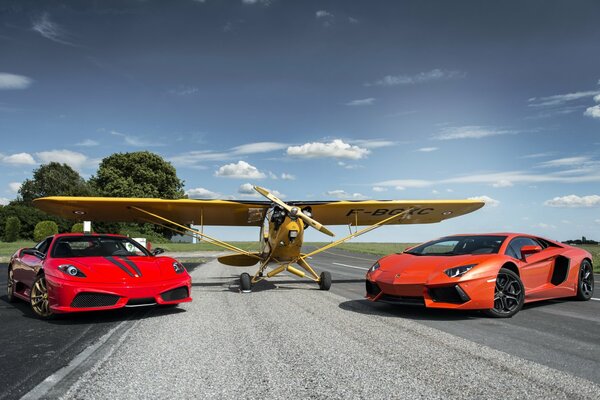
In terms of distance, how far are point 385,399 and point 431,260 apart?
4035 mm

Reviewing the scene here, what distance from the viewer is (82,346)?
4812 millimetres

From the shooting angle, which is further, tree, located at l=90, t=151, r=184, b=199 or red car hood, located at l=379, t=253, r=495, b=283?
tree, located at l=90, t=151, r=184, b=199

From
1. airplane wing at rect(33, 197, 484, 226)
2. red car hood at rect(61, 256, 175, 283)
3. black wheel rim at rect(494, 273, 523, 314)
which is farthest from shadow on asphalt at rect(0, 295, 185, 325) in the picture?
black wheel rim at rect(494, 273, 523, 314)

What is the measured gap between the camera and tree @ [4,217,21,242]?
46.8 metres

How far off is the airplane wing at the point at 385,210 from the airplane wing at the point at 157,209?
70.3 inches

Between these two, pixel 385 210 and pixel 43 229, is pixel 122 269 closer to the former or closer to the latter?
pixel 385 210

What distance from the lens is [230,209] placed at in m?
12.6

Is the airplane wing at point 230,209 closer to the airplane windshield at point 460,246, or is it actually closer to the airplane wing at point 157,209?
the airplane wing at point 157,209

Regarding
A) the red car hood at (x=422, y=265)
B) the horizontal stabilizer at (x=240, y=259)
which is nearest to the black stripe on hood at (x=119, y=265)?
the red car hood at (x=422, y=265)

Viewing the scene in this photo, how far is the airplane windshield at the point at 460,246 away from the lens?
7.16 m

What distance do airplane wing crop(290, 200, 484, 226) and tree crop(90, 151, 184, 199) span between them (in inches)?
1638

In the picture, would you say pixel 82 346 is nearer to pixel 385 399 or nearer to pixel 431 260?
pixel 385 399

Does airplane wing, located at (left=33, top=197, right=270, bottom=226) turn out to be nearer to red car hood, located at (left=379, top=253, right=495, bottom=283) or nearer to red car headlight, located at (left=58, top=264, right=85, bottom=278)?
red car headlight, located at (left=58, top=264, right=85, bottom=278)

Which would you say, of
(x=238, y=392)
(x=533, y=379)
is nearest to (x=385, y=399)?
(x=238, y=392)
